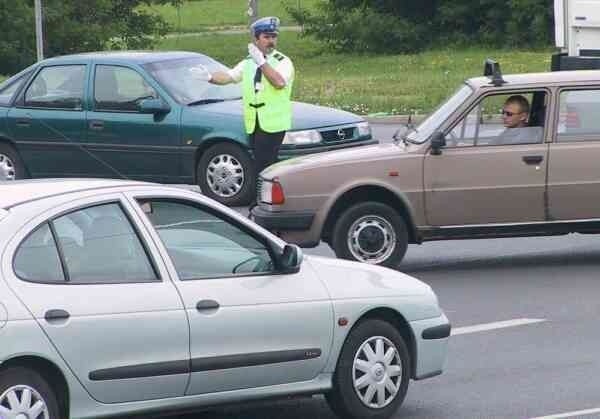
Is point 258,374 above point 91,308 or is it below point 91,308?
below

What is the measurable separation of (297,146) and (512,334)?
21.9 feet

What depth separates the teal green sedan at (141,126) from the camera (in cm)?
1686

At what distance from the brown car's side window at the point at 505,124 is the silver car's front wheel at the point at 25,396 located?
6.17 metres

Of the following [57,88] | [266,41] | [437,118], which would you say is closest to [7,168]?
[57,88]

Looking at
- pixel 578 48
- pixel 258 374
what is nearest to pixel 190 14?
pixel 578 48

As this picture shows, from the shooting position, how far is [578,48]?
67.2ft

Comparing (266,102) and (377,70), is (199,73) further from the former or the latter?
(377,70)

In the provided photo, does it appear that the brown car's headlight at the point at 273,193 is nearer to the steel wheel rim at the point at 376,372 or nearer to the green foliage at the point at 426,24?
the steel wheel rim at the point at 376,372

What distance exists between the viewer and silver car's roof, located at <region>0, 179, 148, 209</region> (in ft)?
23.6

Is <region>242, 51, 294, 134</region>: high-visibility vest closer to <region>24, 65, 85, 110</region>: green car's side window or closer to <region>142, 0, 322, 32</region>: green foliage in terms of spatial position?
<region>24, 65, 85, 110</region>: green car's side window

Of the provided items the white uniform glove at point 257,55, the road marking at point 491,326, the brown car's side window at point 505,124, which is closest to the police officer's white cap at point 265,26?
the white uniform glove at point 257,55

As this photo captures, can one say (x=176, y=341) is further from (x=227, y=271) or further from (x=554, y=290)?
(x=554, y=290)

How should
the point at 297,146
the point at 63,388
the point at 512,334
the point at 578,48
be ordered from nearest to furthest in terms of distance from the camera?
the point at 63,388
the point at 512,334
the point at 297,146
the point at 578,48

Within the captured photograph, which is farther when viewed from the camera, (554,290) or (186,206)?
(554,290)
